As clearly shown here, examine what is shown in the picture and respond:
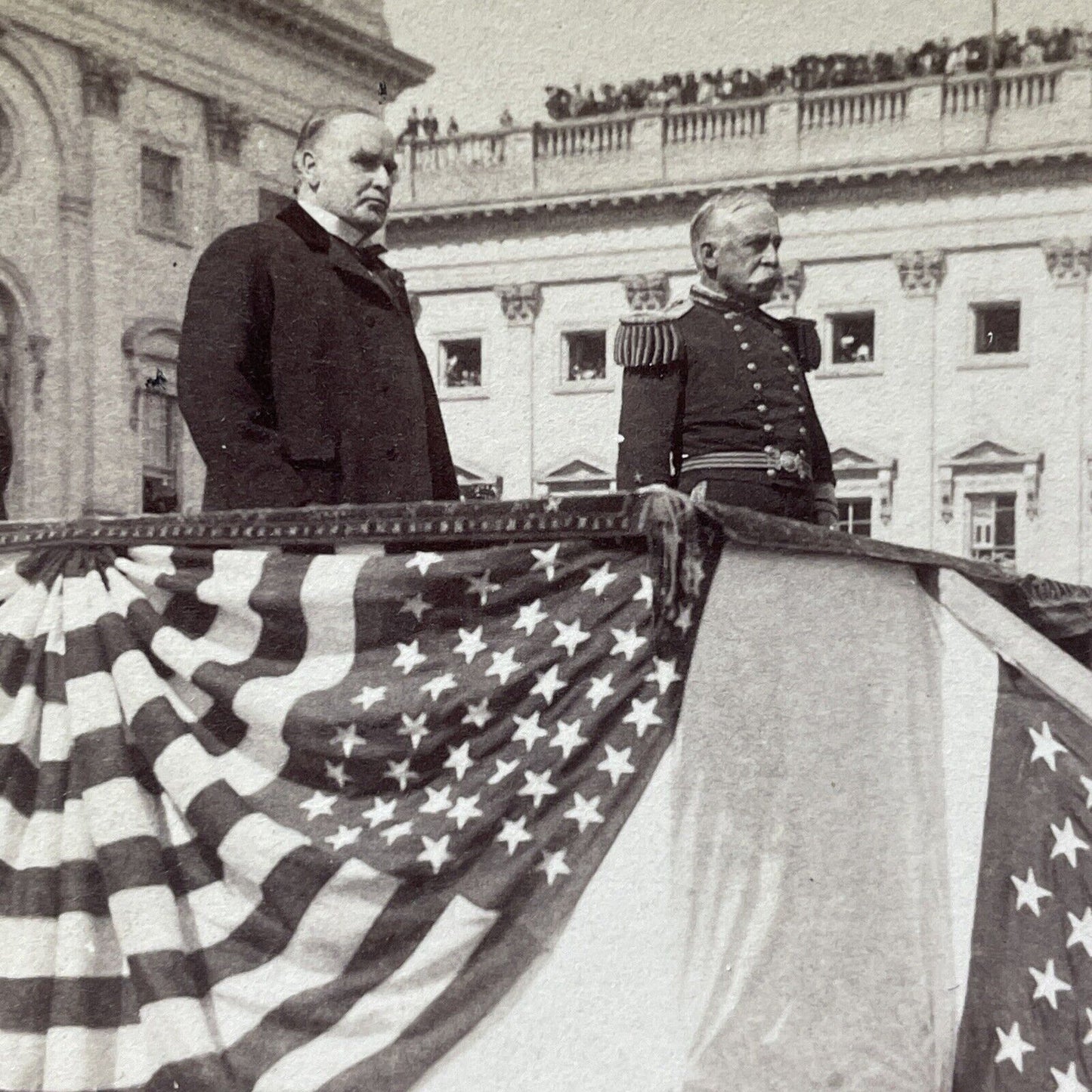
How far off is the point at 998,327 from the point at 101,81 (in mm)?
13157

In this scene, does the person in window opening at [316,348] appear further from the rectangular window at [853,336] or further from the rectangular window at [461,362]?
the rectangular window at [461,362]

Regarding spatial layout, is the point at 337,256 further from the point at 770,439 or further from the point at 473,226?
the point at 473,226

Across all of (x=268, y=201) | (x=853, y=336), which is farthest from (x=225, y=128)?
(x=853, y=336)

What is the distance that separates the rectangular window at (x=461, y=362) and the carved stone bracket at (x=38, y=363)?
1050cm

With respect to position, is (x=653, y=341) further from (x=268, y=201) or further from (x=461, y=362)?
(x=461, y=362)

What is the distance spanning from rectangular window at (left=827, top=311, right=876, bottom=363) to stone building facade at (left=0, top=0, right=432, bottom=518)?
779cm

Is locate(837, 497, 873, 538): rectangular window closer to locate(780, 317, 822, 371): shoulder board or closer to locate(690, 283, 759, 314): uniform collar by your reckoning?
locate(780, 317, 822, 371): shoulder board

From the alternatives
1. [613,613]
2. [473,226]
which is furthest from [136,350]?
[613,613]

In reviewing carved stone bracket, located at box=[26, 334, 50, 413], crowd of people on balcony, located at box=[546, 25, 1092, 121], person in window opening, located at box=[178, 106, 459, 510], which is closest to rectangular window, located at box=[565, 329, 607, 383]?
crowd of people on balcony, located at box=[546, 25, 1092, 121]

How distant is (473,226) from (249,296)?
27207 mm

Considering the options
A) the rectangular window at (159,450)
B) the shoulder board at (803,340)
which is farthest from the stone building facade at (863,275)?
the shoulder board at (803,340)

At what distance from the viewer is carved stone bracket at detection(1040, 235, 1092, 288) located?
2816cm

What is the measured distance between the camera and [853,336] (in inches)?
1137

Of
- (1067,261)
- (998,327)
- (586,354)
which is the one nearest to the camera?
(1067,261)
